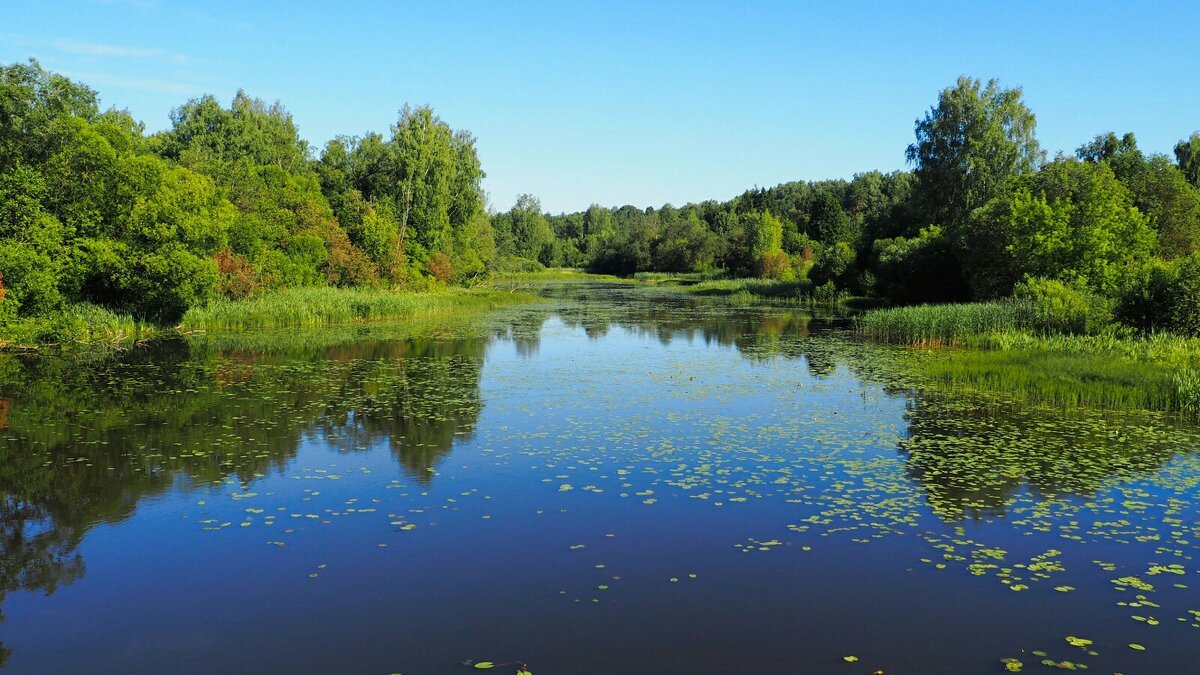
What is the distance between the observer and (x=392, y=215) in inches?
2172

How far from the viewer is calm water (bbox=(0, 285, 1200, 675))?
264 inches

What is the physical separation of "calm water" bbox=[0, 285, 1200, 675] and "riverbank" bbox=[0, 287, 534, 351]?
27.4 feet

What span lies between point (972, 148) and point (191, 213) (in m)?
45.1

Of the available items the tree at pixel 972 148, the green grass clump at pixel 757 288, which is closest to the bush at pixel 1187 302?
the tree at pixel 972 148

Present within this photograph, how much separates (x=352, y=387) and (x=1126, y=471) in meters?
16.0

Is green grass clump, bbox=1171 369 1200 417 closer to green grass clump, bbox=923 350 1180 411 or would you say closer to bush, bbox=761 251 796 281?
green grass clump, bbox=923 350 1180 411

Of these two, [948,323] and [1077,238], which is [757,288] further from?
[948,323]

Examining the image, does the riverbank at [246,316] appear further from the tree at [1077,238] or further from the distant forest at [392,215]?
the tree at [1077,238]

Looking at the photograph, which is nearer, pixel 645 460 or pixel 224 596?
pixel 224 596

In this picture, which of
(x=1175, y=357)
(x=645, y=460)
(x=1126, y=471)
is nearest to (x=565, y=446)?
(x=645, y=460)

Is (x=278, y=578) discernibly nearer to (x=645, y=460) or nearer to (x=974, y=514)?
(x=645, y=460)

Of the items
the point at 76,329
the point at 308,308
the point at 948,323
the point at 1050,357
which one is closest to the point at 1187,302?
the point at 1050,357

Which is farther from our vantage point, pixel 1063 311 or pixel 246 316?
pixel 246 316

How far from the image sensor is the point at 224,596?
7.61m
